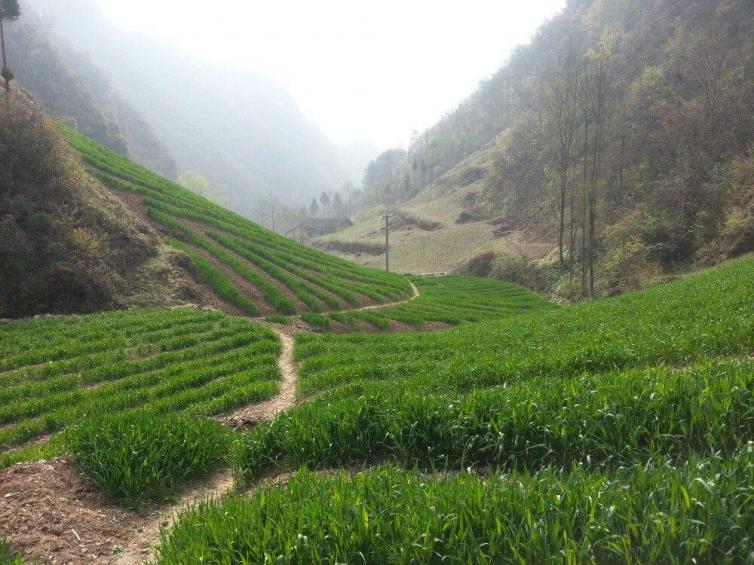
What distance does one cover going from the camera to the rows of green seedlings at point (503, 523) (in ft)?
8.68

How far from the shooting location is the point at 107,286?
2378 cm

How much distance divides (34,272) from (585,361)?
86.6 ft

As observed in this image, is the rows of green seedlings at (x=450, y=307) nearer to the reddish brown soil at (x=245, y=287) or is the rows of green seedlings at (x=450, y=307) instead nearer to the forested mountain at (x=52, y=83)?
the reddish brown soil at (x=245, y=287)

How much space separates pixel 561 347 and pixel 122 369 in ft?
47.0

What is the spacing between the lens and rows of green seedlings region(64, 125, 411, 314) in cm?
3025

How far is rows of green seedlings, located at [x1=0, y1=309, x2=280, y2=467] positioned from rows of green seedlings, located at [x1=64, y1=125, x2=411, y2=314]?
354 inches

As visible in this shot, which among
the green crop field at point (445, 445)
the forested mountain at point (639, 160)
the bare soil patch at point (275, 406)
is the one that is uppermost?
the forested mountain at point (639, 160)

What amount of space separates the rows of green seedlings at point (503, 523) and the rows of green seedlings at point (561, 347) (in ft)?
13.9

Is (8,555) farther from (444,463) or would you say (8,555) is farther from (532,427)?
(532,427)

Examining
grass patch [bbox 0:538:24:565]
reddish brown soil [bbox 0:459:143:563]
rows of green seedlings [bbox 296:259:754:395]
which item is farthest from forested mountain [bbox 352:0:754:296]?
grass patch [bbox 0:538:24:565]

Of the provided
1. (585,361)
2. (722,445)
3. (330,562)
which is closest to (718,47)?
(585,361)

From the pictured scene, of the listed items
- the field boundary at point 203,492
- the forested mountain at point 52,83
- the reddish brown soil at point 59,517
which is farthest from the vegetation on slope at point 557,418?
the forested mountain at point 52,83

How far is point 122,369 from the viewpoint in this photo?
45.5ft

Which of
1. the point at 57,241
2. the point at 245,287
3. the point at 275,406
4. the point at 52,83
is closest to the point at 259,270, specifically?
the point at 245,287
